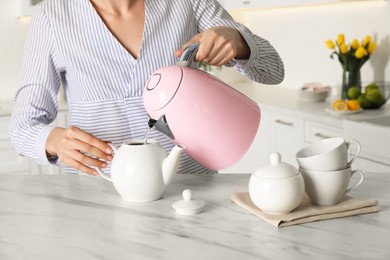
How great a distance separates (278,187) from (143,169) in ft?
0.88

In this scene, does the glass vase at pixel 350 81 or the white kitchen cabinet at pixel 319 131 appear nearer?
the white kitchen cabinet at pixel 319 131

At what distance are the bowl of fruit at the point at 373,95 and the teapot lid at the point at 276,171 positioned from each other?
6.14 feet

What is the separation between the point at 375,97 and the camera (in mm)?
2826

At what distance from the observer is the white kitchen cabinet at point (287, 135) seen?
9.73 feet

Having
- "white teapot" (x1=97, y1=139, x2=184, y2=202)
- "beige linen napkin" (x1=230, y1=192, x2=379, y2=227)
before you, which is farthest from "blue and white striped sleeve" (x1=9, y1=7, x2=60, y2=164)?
"beige linen napkin" (x1=230, y1=192, x2=379, y2=227)

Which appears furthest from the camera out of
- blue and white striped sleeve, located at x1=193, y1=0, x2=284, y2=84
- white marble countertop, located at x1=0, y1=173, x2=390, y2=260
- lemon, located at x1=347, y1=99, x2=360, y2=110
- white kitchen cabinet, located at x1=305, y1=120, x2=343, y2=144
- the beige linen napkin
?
lemon, located at x1=347, y1=99, x2=360, y2=110

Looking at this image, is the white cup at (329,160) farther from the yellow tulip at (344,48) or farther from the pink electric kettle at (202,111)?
the yellow tulip at (344,48)

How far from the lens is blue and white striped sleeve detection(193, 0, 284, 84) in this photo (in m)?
Answer: 1.40

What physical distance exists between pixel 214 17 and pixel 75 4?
14.1 inches

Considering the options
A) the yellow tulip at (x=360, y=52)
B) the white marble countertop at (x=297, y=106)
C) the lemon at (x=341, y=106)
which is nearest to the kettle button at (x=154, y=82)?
the white marble countertop at (x=297, y=106)

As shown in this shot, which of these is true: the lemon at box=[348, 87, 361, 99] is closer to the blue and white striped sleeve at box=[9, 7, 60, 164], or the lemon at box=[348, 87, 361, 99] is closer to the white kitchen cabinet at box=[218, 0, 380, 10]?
the white kitchen cabinet at box=[218, 0, 380, 10]

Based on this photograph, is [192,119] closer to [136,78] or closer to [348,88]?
[136,78]

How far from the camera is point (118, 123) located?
152cm

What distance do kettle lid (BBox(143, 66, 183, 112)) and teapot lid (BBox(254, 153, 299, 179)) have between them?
22cm
